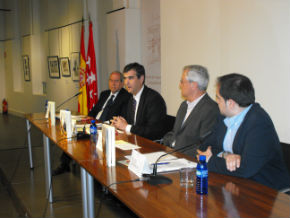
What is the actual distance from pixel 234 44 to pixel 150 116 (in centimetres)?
108

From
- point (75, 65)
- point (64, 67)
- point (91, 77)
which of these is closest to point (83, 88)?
point (91, 77)

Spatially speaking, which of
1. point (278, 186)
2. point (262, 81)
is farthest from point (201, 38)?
point (278, 186)

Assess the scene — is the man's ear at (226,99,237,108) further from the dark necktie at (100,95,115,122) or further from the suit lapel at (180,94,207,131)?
the dark necktie at (100,95,115,122)

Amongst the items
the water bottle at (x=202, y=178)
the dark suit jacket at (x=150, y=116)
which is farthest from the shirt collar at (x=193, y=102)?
the water bottle at (x=202, y=178)

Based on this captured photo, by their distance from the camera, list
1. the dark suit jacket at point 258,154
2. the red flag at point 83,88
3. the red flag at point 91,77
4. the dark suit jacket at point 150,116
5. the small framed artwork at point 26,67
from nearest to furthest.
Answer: the dark suit jacket at point 258,154
the dark suit jacket at point 150,116
the red flag at point 91,77
the red flag at point 83,88
the small framed artwork at point 26,67

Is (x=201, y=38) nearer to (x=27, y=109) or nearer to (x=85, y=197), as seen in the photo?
(x=85, y=197)

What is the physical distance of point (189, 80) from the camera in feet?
9.23

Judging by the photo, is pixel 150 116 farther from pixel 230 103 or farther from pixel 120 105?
pixel 230 103

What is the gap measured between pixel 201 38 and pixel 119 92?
1.30 metres

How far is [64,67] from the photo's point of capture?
8883 mm

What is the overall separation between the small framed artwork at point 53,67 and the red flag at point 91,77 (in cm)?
315

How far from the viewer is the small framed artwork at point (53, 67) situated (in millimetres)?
9406

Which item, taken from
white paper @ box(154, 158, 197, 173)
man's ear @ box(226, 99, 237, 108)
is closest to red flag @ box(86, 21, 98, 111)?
white paper @ box(154, 158, 197, 173)

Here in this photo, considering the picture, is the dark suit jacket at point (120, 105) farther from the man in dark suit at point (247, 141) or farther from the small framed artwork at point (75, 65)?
the small framed artwork at point (75, 65)
